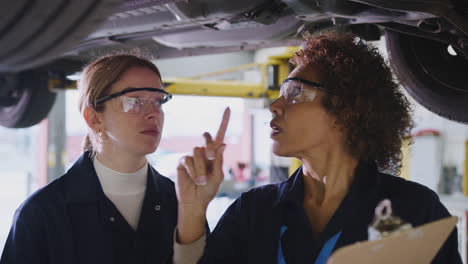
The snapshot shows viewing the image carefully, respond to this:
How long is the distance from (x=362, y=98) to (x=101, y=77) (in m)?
0.80

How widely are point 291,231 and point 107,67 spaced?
0.77m

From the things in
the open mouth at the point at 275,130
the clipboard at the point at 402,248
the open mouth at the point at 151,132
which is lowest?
the clipboard at the point at 402,248

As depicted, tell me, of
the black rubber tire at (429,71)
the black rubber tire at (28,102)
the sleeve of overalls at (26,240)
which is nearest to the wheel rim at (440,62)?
the black rubber tire at (429,71)

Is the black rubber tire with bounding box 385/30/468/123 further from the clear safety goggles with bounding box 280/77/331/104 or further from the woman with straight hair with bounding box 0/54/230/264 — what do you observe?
the woman with straight hair with bounding box 0/54/230/264

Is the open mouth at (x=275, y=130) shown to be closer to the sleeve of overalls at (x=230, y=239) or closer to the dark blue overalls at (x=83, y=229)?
the sleeve of overalls at (x=230, y=239)

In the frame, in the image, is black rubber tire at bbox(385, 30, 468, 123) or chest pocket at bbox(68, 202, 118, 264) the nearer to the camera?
chest pocket at bbox(68, 202, 118, 264)

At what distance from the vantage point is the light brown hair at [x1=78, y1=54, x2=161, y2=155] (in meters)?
1.60

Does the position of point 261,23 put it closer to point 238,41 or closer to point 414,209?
point 238,41

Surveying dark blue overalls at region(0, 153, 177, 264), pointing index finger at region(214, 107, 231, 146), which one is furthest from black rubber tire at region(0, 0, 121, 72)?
dark blue overalls at region(0, 153, 177, 264)

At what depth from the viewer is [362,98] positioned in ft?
4.69

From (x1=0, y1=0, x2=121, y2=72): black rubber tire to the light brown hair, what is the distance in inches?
15.2

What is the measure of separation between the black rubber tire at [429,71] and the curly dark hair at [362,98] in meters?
0.61

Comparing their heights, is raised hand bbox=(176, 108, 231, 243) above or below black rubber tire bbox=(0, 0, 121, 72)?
below

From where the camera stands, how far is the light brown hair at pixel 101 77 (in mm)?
1598
